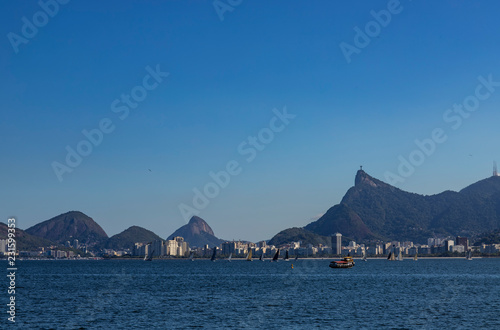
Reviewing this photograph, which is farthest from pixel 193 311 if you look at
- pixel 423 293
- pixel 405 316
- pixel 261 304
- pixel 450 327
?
pixel 423 293

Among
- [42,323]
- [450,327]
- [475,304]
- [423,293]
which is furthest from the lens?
[423,293]

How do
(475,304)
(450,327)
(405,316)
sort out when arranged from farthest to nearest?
1. (475,304)
2. (405,316)
3. (450,327)

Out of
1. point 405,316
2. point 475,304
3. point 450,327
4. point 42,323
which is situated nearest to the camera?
point 450,327

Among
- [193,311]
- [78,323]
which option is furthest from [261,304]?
[78,323]

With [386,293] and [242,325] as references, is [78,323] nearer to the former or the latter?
[242,325]

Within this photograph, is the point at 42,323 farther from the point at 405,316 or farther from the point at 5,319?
the point at 405,316

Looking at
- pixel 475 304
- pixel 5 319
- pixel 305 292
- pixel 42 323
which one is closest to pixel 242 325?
pixel 42 323

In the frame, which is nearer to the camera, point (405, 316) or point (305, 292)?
point (405, 316)

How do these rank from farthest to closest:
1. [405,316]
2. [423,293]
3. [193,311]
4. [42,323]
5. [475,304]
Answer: [423,293], [475,304], [193,311], [405,316], [42,323]

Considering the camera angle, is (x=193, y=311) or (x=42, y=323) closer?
(x=42, y=323)
